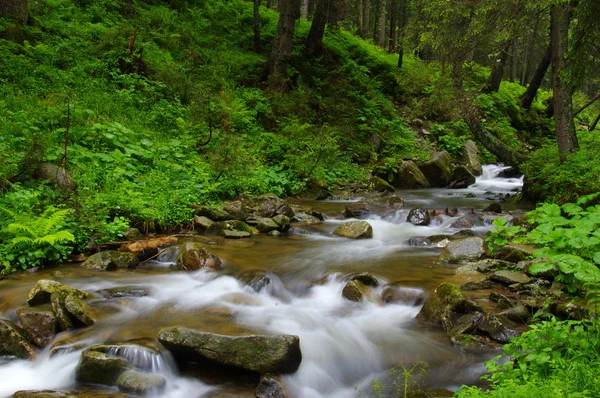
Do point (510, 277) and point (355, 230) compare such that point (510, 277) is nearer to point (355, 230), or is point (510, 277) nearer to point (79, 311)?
point (355, 230)

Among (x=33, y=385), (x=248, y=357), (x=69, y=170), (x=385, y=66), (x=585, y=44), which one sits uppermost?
(x=385, y=66)

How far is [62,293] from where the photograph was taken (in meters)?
5.07

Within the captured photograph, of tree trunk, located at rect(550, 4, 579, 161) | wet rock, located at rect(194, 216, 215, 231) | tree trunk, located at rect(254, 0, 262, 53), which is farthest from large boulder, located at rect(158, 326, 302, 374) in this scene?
tree trunk, located at rect(254, 0, 262, 53)

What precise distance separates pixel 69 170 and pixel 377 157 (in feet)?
33.7

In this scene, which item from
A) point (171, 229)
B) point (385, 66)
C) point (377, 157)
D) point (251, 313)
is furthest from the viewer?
point (385, 66)

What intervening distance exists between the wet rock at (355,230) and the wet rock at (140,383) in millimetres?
5682

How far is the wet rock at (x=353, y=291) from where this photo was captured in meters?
6.00

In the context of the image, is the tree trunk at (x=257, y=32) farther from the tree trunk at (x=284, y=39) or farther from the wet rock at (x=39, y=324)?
the wet rock at (x=39, y=324)

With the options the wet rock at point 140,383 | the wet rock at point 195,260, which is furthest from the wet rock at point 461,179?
the wet rock at point 140,383

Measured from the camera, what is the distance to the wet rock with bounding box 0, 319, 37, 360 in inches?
171

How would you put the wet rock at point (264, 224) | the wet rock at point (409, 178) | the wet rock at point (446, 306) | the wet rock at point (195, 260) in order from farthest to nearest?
the wet rock at point (409, 178), the wet rock at point (264, 224), the wet rock at point (195, 260), the wet rock at point (446, 306)

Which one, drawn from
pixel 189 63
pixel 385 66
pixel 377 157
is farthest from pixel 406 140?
pixel 189 63

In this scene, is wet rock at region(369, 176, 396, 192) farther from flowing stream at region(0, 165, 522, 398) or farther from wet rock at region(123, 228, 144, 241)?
wet rock at region(123, 228, 144, 241)

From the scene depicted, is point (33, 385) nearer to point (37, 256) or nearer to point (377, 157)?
point (37, 256)
